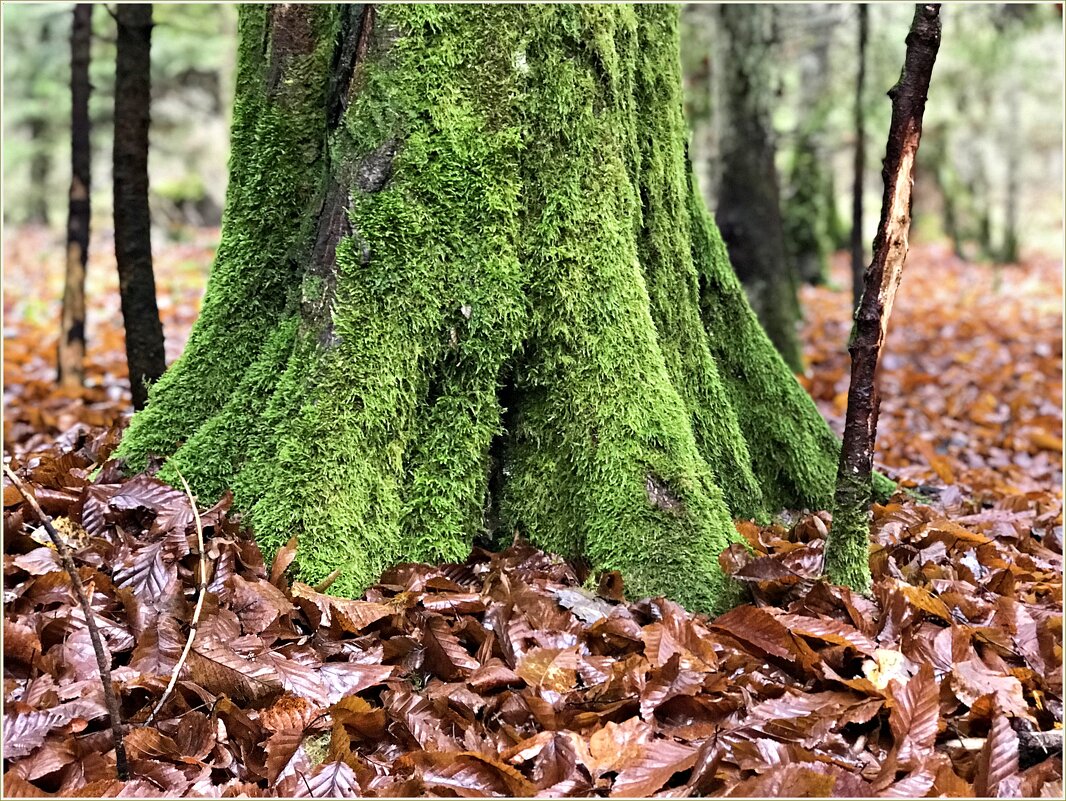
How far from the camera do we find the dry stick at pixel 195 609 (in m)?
2.01

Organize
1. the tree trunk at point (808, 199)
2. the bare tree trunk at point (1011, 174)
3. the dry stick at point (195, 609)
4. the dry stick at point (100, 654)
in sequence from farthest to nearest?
the bare tree trunk at point (1011, 174) < the tree trunk at point (808, 199) < the dry stick at point (195, 609) < the dry stick at point (100, 654)

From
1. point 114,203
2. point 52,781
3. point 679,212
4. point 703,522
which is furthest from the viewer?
point 114,203

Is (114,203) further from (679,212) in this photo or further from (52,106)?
(52,106)

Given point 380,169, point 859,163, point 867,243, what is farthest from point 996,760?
point 867,243

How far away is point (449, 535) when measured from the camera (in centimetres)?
280

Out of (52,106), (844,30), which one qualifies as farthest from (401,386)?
(52,106)

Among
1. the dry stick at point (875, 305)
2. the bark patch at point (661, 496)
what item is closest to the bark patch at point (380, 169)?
the bark patch at point (661, 496)

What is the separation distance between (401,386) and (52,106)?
18133 mm

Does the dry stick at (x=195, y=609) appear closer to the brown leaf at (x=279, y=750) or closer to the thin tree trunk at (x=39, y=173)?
the brown leaf at (x=279, y=750)

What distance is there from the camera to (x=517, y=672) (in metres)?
2.18

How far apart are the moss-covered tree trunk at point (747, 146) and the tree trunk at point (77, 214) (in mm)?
5366

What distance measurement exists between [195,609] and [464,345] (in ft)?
3.84

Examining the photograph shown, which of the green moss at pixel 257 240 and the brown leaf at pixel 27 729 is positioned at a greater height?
the green moss at pixel 257 240

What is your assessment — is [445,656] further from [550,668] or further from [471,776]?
[471,776]
